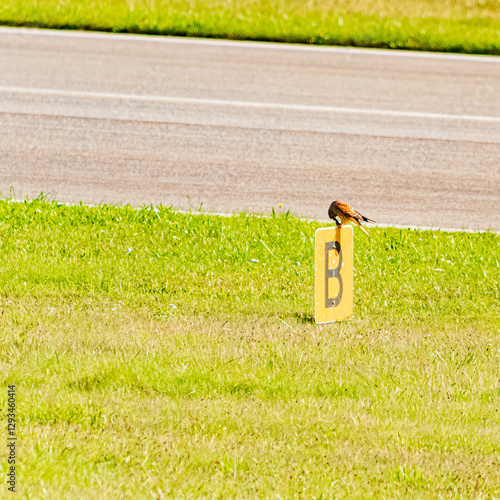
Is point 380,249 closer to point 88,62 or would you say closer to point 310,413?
point 310,413

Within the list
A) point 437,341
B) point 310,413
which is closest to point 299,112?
point 437,341

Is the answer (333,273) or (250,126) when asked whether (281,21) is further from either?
(333,273)

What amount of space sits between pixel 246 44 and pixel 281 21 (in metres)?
1.36

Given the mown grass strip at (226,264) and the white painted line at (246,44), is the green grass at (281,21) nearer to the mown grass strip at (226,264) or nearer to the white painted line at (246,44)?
the white painted line at (246,44)

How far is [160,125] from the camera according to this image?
1041 centimetres

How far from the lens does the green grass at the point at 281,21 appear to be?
14672 mm

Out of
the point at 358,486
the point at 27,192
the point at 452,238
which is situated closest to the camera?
the point at 358,486

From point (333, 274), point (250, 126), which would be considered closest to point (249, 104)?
point (250, 126)

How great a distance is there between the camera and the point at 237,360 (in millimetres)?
4891

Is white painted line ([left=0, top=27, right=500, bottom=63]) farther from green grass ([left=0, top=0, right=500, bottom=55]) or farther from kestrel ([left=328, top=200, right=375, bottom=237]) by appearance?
kestrel ([left=328, top=200, right=375, bottom=237])

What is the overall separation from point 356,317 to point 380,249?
1.46 meters

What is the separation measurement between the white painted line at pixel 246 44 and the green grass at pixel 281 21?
0.77 ft

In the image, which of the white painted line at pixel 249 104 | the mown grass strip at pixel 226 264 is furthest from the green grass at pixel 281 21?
the mown grass strip at pixel 226 264

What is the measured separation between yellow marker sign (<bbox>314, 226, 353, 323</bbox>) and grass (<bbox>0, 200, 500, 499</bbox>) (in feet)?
0.46
